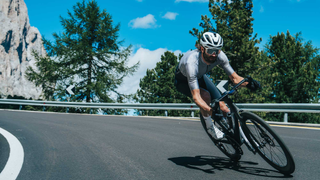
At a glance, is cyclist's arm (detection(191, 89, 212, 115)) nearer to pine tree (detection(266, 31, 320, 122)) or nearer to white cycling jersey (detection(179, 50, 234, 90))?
white cycling jersey (detection(179, 50, 234, 90))

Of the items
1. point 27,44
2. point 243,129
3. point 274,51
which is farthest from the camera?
point 27,44

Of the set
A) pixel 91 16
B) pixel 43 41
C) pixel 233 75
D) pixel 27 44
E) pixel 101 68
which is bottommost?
pixel 233 75

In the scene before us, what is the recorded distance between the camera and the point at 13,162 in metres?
3.88

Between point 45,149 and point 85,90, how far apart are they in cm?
2206

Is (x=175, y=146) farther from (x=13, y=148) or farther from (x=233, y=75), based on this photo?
(x=13, y=148)

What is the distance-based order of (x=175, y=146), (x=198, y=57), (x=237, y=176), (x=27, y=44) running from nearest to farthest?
(x=237, y=176)
(x=198, y=57)
(x=175, y=146)
(x=27, y=44)

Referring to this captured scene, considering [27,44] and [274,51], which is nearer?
[274,51]

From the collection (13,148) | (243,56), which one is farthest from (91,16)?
(13,148)

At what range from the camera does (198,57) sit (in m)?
3.70

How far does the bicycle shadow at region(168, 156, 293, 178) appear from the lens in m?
3.32

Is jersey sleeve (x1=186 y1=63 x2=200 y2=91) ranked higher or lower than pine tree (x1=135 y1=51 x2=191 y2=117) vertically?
lower

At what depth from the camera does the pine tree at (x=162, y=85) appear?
41.6m

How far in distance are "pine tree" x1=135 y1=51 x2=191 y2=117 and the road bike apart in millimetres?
36506

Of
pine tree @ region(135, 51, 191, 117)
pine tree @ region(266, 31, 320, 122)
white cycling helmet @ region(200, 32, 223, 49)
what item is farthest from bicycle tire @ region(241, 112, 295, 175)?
pine tree @ region(135, 51, 191, 117)
